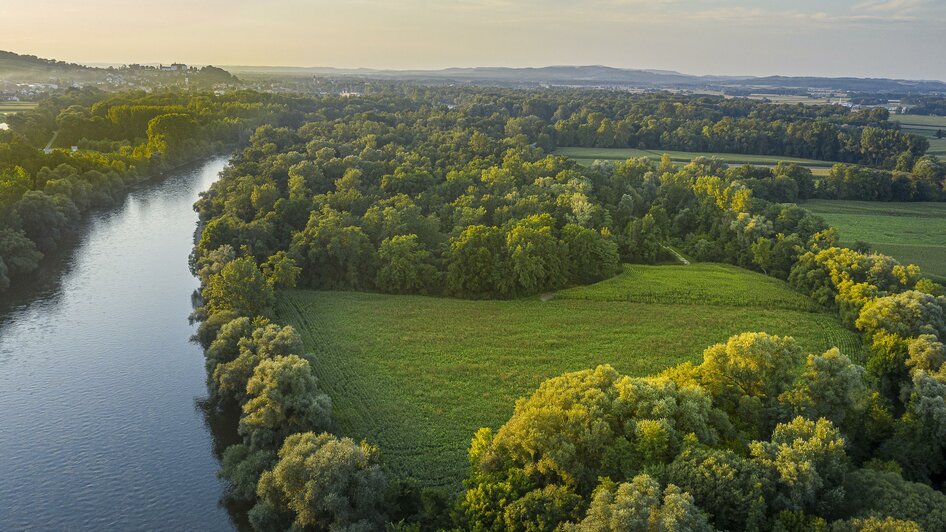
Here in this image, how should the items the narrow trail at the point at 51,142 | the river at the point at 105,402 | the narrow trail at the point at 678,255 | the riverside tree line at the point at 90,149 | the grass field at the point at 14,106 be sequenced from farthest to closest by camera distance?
the grass field at the point at 14,106
the narrow trail at the point at 51,142
the riverside tree line at the point at 90,149
the narrow trail at the point at 678,255
the river at the point at 105,402

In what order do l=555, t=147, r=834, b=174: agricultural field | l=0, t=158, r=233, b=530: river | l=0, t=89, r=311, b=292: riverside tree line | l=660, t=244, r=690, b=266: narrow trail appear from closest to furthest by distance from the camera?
1. l=0, t=158, r=233, b=530: river
2. l=660, t=244, r=690, b=266: narrow trail
3. l=0, t=89, r=311, b=292: riverside tree line
4. l=555, t=147, r=834, b=174: agricultural field

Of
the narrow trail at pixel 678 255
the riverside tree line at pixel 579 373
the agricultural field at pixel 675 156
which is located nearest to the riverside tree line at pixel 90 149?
the riverside tree line at pixel 579 373

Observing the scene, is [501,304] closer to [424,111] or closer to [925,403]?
[925,403]

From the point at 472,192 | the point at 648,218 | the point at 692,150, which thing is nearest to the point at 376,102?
the point at 692,150

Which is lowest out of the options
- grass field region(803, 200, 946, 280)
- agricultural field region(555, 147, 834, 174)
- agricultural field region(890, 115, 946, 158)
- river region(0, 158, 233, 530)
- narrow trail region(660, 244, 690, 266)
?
river region(0, 158, 233, 530)

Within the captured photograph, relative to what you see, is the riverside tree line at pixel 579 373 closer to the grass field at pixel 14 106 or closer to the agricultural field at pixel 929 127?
the agricultural field at pixel 929 127

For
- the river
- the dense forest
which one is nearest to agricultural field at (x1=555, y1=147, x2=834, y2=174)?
the dense forest

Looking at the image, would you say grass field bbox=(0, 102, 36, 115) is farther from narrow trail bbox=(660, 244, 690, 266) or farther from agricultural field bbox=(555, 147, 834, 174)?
narrow trail bbox=(660, 244, 690, 266)
